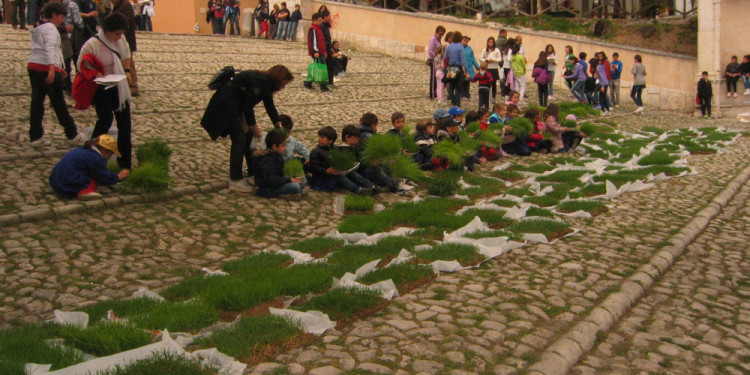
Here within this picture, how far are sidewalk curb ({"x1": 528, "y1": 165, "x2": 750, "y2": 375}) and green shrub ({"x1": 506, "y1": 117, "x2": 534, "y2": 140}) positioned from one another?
17.1 ft

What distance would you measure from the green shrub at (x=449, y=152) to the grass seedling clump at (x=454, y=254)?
14.9 feet

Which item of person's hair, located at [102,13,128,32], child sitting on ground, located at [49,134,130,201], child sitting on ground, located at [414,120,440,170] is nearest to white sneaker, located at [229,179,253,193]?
child sitting on ground, located at [49,134,130,201]

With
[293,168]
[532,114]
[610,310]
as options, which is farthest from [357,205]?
[532,114]

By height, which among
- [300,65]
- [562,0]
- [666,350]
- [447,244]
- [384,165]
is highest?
[562,0]

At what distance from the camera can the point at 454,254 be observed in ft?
21.5

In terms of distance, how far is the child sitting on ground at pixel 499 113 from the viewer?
1409 centimetres

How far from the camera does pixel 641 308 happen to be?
572cm

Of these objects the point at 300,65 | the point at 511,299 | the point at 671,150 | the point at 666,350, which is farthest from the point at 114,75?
the point at 300,65

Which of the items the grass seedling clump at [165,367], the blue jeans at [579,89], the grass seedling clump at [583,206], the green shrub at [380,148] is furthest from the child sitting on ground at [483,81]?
the grass seedling clump at [165,367]

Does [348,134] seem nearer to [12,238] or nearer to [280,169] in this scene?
[280,169]

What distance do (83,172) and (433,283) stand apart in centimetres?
429

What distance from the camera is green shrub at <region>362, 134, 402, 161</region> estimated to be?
9922 millimetres

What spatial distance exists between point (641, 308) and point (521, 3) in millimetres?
28217

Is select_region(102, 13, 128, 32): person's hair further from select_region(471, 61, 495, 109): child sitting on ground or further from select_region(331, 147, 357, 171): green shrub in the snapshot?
select_region(471, 61, 495, 109): child sitting on ground
